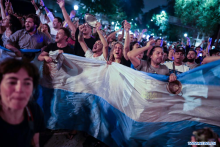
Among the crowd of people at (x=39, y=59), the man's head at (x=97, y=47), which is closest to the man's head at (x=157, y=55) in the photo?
the crowd of people at (x=39, y=59)

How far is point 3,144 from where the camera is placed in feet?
4.23

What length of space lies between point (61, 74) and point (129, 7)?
51212mm

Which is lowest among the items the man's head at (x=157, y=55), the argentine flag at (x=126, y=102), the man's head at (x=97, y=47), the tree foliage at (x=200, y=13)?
the argentine flag at (x=126, y=102)

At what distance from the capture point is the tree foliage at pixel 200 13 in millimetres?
24758

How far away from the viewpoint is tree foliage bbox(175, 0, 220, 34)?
24758mm

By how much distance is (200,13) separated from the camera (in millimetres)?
26297

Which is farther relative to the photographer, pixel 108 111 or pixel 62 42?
pixel 62 42

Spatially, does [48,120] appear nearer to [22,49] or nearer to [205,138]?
[22,49]

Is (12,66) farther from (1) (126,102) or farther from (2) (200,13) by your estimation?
(2) (200,13)

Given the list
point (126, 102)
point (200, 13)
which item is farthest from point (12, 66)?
point (200, 13)

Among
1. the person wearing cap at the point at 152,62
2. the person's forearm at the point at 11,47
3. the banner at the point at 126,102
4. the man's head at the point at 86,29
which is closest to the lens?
the banner at the point at 126,102

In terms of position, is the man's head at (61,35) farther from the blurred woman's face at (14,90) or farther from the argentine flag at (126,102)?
the blurred woman's face at (14,90)

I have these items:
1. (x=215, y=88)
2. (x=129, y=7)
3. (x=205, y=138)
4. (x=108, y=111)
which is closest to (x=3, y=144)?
(x=205, y=138)

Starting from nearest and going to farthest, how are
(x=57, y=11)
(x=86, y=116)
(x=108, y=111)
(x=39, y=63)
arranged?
(x=108, y=111), (x=86, y=116), (x=39, y=63), (x=57, y=11)
